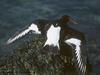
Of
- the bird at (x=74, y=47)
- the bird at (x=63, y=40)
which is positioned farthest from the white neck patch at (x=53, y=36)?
the bird at (x=74, y=47)

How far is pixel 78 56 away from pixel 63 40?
44.2 inches

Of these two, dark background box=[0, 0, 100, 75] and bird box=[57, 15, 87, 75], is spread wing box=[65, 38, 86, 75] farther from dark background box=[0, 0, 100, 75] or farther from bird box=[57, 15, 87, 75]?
dark background box=[0, 0, 100, 75]

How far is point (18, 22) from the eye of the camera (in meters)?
14.2

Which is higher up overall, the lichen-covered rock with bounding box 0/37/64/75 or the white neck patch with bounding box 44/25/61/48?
the white neck patch with bounding box 44/25/61/48

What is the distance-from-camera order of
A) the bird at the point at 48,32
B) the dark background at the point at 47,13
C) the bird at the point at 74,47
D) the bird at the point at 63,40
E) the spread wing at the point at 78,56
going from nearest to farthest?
the spread wing at the point at 78,56 → the bird at the point at 74,47 → the bird at the point at 63,40 → the bird at the point at 48,32 → the dark background at the point at 47,13

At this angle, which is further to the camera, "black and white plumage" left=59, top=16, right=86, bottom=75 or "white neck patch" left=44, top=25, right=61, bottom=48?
"white neck patch" left=44, top=25, right=61, bottom=48

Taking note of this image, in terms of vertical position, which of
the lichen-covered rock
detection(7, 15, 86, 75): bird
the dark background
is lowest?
the lichen-covered rock

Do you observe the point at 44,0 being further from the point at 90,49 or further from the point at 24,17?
Result: the point at 90,49

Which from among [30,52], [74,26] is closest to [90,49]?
[74,26]

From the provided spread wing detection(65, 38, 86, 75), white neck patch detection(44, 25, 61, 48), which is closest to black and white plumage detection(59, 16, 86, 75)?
spread wing detection(65, 38, 86, 75)

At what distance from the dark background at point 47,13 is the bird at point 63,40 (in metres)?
1.56

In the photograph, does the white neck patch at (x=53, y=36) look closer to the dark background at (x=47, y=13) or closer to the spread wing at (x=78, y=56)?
the spread wing at (x=78, y=56)

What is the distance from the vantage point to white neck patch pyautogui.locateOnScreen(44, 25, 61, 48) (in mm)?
10602

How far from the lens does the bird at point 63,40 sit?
10141 mm
